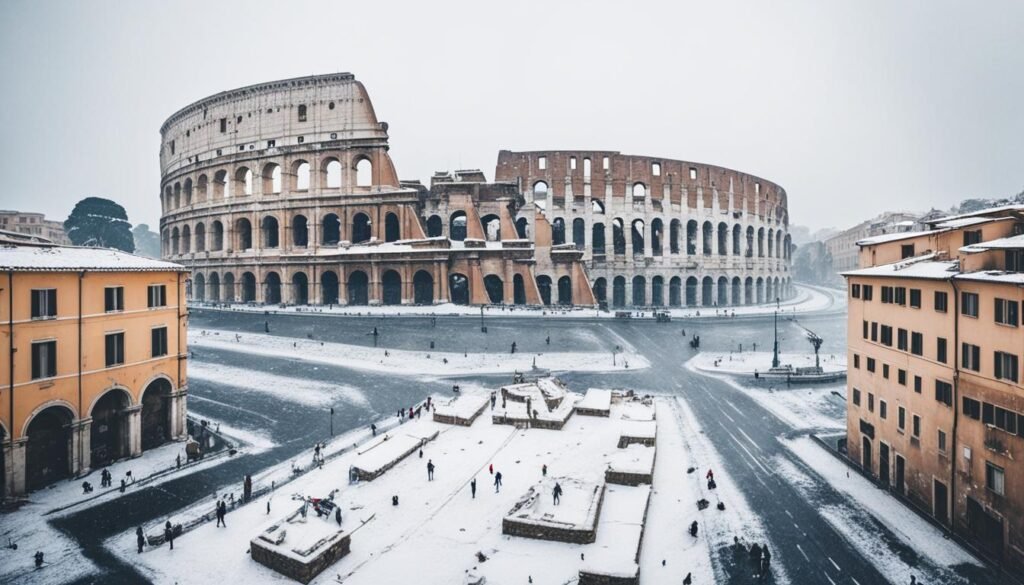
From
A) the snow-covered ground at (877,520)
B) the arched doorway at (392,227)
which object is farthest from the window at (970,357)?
the arched doorway at (392,227)

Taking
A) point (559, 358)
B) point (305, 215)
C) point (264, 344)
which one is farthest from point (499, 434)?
point (305, 215)

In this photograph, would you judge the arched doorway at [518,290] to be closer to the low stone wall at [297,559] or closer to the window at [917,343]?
the window at [917,343]

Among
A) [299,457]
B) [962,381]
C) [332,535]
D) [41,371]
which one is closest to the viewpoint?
[332,535]

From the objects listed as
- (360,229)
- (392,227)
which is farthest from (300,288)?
(392,227)

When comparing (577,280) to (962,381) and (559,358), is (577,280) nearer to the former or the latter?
(559,358)

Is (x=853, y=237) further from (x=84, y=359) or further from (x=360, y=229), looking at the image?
(x=84, y=359)

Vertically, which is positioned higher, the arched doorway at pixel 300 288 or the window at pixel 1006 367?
the arched doorway at pixel 300 288

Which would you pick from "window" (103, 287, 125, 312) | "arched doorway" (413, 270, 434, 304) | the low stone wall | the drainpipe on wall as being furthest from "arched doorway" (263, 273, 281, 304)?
the drainpipe on wall
